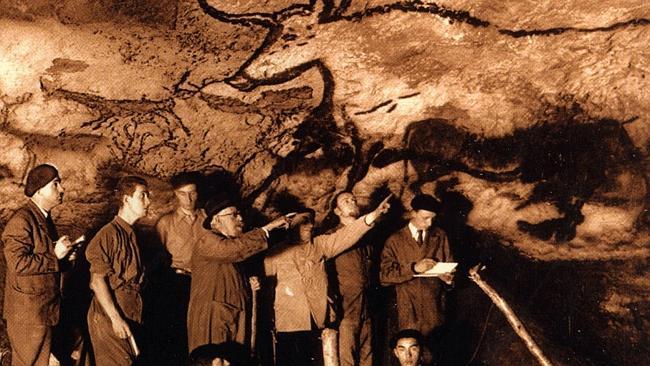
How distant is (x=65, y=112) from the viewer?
465 cm

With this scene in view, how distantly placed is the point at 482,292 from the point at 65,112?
4004 millimetres

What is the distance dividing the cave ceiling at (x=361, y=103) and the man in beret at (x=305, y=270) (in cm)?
82

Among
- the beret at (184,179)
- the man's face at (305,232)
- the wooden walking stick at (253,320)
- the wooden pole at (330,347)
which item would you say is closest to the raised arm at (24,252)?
the beret at (184,179)

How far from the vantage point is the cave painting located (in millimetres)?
4512

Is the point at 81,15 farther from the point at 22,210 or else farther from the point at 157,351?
the point at 157,351

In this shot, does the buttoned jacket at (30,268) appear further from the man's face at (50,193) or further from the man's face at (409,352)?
the man's face at (409,352)

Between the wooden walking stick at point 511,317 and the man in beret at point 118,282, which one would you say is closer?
the man in beret at point 118,282

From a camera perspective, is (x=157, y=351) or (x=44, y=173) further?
(x=157, y=351)

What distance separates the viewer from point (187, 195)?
5082 millimetres

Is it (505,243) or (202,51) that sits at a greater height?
(202,51)

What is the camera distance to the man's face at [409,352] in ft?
15.4

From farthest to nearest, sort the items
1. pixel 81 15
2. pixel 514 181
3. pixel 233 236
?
pixel 514 181 → pixel 233 236 → pixel 81 15

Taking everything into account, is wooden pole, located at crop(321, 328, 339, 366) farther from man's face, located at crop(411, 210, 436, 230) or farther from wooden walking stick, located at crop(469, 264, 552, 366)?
wooden walking stick, located at crop(469, 264, 552, 366)

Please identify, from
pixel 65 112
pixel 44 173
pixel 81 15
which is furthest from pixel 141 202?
pixel 81 15
